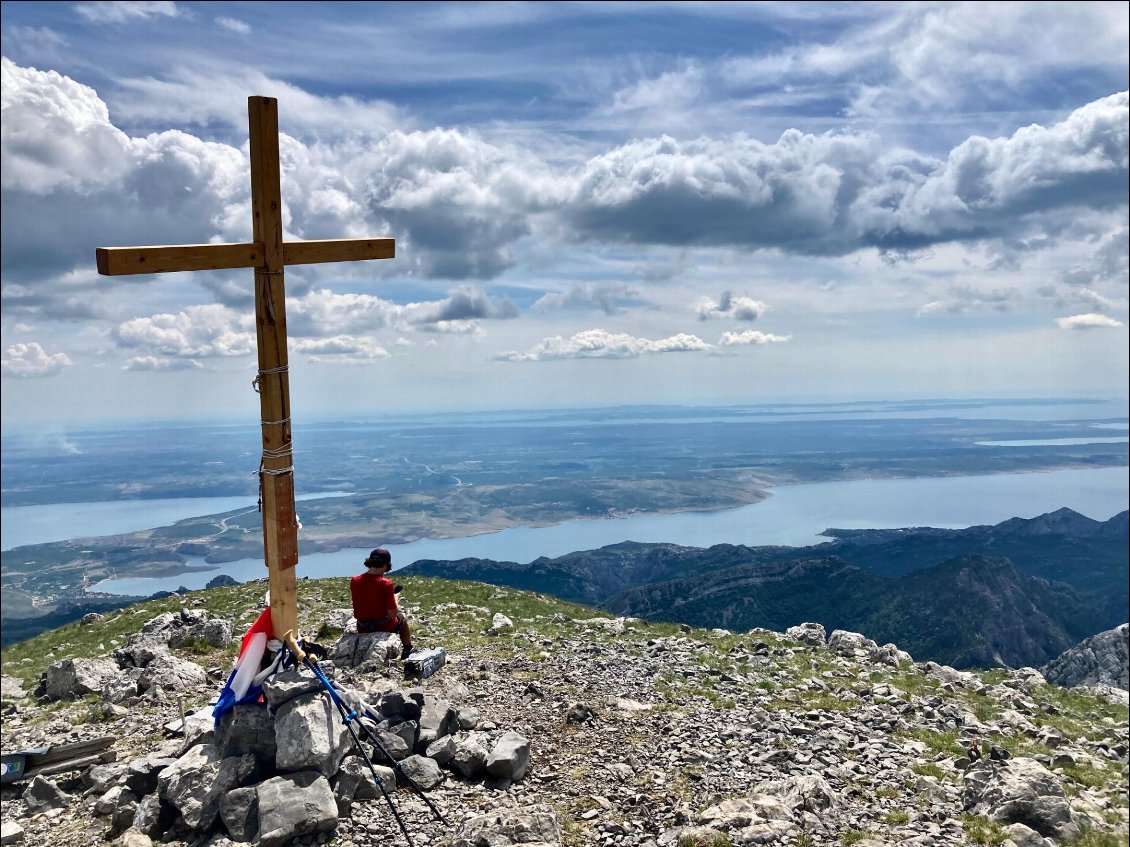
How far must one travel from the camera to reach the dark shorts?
14953mm

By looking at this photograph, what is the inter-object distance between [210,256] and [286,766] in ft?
22.8

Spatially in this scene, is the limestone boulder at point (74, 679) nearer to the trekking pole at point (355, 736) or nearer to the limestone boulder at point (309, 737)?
the trekking pole at point (355, 736)

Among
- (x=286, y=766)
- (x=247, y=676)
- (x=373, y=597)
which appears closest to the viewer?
(x=286, y=766)

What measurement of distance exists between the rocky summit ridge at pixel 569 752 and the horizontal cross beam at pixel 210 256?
5939 mm

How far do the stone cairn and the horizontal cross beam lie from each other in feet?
19.1

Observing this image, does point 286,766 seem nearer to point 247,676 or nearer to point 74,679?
point 247,676

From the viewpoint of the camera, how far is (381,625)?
15.0m

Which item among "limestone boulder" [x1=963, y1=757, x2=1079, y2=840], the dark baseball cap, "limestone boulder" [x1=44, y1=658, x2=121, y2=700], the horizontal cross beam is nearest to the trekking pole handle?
the dark baseball cap

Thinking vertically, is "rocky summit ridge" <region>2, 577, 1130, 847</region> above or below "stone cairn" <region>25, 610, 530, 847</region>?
below

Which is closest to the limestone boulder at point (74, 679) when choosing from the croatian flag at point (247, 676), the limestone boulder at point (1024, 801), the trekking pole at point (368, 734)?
the croatian flag at point (247, 676)

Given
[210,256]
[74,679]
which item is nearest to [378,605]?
[74,679]

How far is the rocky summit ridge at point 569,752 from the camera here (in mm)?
8773

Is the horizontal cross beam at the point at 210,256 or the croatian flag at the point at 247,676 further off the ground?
the horizontal cross beam at the point at 210,256

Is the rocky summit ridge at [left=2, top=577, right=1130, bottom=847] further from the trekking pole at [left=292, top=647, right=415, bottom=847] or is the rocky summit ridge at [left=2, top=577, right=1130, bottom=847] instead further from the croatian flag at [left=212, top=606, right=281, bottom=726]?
the croatian flag at [left=212, top=606, right=281, bottom=726]
